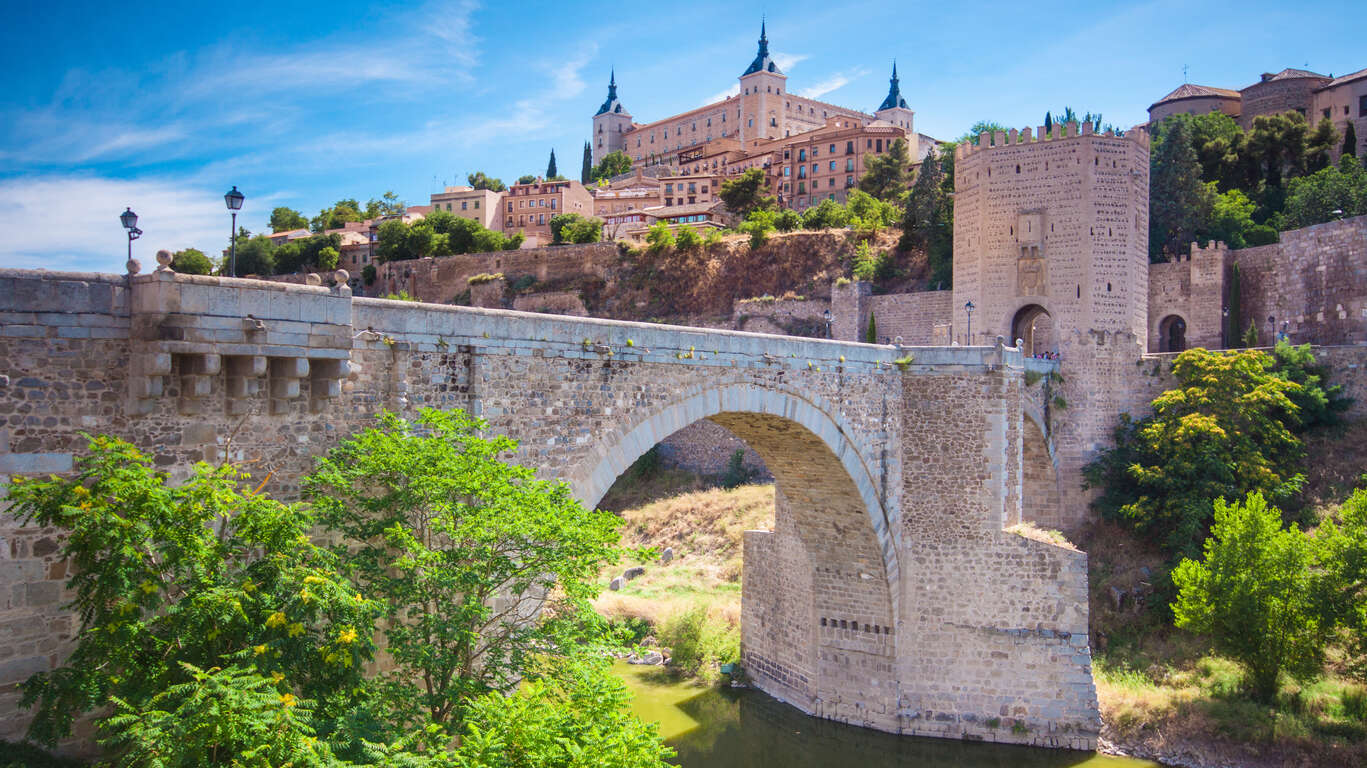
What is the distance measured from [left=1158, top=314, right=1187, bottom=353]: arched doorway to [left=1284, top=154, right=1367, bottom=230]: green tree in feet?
16.4

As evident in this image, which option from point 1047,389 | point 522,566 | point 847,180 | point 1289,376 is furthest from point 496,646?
point 847,180

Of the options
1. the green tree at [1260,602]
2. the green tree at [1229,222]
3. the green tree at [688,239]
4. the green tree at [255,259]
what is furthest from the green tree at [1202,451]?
the green tree at [255,259]

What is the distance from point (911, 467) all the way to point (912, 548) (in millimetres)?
1382

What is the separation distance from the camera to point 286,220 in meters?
77.7

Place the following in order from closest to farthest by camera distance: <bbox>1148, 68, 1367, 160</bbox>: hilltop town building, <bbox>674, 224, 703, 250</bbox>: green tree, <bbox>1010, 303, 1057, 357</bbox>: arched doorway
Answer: <bbox>1010, 303, 1057, 357</bbox>: arched doorway, <bbox>1148, 68, 1367, 160</bbox>: hilltop town building, <bbox>674, 224, 703, 250</bbox>: green tree

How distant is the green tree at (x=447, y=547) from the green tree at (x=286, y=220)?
74252 millimetres

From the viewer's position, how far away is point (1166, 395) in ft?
75.9

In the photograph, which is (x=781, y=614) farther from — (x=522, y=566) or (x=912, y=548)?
(x=522, y=566)

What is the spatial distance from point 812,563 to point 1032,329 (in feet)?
64.9

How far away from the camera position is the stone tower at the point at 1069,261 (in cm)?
2456

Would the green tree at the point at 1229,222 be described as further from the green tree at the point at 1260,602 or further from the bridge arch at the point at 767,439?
the bridge arch at the point at 767,439

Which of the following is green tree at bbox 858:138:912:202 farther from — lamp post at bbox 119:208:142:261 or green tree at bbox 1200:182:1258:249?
lamp post at bbox 119:208:142:261

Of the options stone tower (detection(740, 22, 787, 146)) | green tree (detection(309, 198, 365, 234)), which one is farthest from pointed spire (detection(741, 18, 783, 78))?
green tree (detection(309, 198, 365, 234))

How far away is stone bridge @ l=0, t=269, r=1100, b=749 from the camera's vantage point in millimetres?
6715
